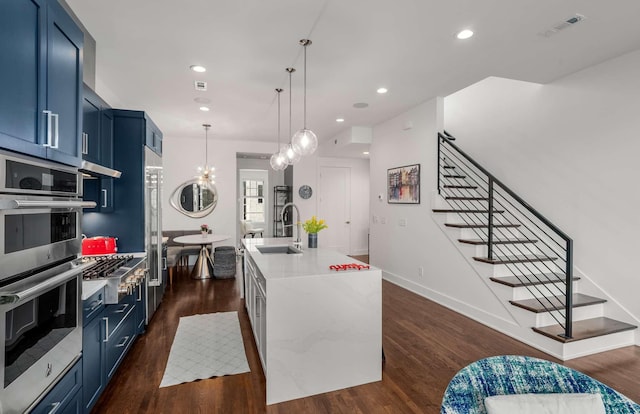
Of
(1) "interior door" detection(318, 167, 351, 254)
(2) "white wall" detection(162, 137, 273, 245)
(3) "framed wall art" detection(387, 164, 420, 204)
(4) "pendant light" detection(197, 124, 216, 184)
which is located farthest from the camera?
(1) "interior door" detection(318, 167, 351, 254)

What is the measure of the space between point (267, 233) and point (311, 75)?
6.06 meters

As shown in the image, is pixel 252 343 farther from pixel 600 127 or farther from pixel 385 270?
pixel 600 127

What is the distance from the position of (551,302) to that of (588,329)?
0.36 metres

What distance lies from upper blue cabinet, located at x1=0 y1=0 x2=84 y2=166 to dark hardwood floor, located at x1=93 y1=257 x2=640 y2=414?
5.66ft

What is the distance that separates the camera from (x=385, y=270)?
574 centimetres

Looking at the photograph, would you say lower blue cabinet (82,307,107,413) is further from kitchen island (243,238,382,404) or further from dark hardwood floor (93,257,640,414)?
kitchen island (243,238,382,404)

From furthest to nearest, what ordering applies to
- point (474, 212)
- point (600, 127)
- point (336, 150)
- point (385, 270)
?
point (336, 150), point (385, 270), point (474, 212), point (600, 127)

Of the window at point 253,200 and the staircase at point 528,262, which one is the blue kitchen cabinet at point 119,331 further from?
the window at point 253,200

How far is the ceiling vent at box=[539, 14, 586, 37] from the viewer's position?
253 centimetres

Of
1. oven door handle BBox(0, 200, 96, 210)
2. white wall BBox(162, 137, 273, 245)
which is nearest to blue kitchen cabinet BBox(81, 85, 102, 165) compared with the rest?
oven door handle BBox(0, 200, 96, 210)

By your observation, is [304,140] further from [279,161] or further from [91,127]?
[91,127]

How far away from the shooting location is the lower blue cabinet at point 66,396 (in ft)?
4.79

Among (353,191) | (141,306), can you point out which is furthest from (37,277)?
(353,191)

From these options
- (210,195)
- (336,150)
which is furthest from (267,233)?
(336,150)
